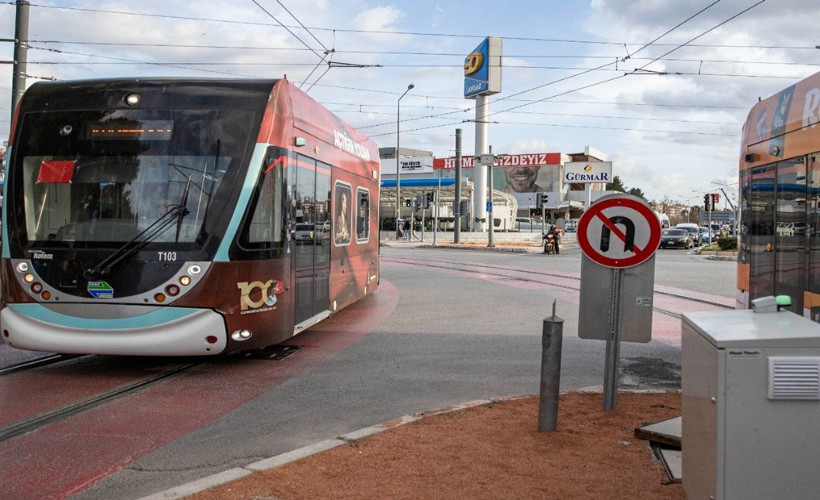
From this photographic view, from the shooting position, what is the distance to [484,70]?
2191 inches

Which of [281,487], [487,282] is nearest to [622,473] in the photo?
[281,487]

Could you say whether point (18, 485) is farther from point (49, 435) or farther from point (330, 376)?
point (330, 376)

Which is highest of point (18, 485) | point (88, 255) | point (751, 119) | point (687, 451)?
point (751, 119)

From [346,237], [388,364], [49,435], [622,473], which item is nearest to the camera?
[622,473]

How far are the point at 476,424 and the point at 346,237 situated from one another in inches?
239

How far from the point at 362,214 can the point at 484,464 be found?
8192 millimetres

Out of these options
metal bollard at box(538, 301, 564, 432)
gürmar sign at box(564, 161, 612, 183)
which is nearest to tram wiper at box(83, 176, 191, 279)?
metal bollard at box(538, 301, 564, 432)

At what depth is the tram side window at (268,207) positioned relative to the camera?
7.64 m

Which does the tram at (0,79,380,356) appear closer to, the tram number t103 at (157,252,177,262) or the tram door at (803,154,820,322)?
the tram number t103 at (157,252,177,262)

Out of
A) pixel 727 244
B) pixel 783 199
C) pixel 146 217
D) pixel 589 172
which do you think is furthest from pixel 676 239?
pixel 146 217

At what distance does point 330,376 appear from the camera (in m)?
7.83

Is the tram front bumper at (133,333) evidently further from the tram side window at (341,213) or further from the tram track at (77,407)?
the tram side window at (341,213)

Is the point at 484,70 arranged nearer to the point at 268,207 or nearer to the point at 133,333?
the point at 268,207

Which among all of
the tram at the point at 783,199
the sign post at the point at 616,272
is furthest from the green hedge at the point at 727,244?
the sign post at the point at 616,272
